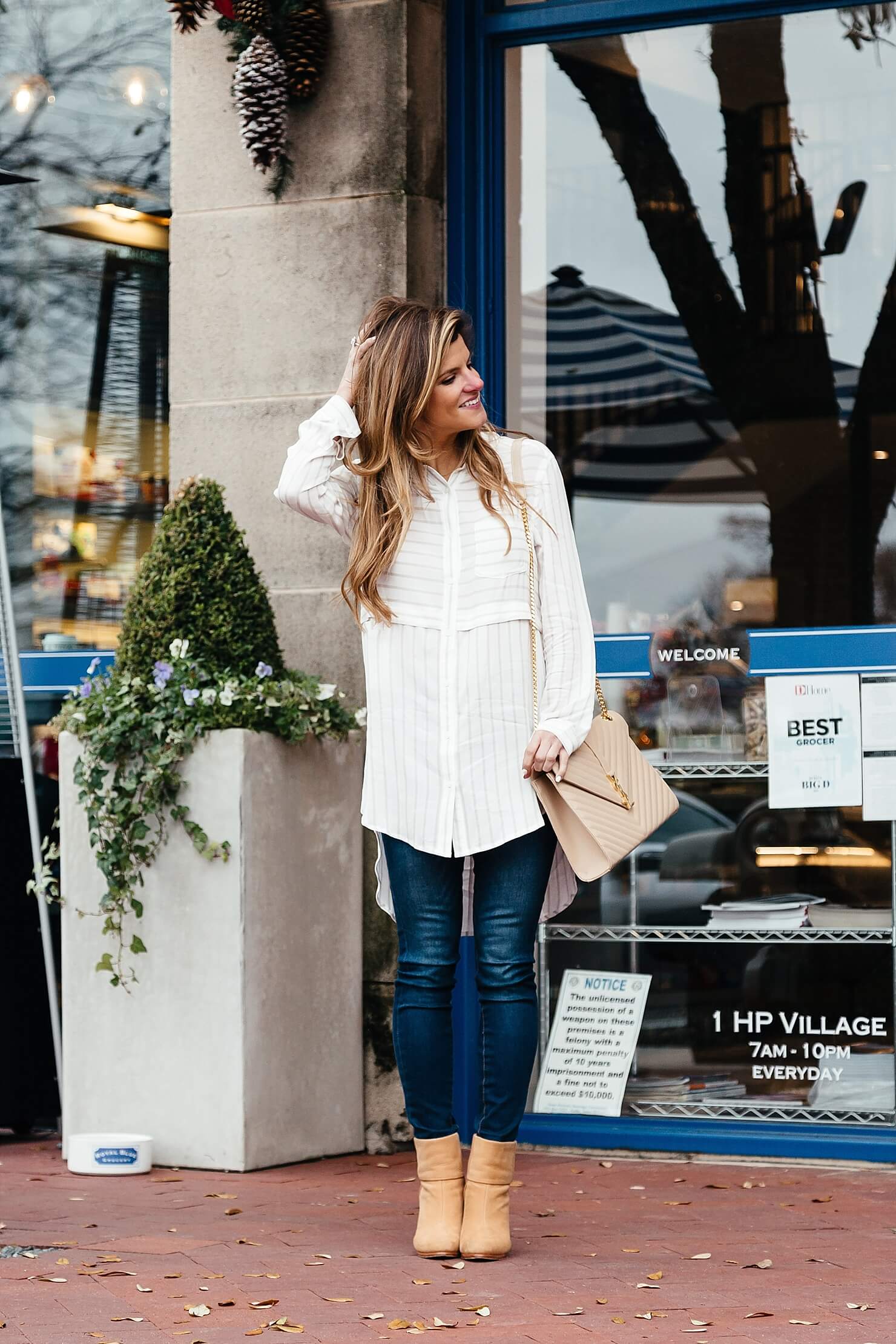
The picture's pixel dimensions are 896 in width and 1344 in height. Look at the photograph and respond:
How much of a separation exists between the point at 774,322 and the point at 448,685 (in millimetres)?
1934

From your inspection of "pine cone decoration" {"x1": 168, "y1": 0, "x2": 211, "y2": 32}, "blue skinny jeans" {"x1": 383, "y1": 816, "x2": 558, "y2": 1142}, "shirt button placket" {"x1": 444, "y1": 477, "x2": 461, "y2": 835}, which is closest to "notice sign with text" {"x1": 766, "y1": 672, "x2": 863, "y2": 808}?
"blue skinny jeans" {"x1": 383, "y1": 816, "x2": 558, "y2": 1142}

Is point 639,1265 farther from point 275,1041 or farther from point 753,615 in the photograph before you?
point 753,615

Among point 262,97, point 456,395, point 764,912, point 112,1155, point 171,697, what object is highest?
point 262,97

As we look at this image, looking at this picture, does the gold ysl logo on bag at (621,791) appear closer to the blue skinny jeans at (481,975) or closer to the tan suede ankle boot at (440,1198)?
the blue skinny jeans at (481,975)

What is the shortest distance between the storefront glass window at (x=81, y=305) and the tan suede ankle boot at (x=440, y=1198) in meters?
2.59

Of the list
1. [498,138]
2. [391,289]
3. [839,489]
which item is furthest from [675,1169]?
[498,138]

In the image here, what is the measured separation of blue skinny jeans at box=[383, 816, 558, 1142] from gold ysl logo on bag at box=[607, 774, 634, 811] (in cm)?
16

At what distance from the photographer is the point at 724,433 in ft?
17.3

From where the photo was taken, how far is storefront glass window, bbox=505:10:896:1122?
5105mm


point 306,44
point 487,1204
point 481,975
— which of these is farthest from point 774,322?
point 487,1204

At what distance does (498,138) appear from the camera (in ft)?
18.1

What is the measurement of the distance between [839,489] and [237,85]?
210 cm

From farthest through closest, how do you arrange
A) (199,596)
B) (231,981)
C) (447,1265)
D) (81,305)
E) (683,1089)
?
(81,305), (683,1089), (199,596), (231,981), (447,1265)

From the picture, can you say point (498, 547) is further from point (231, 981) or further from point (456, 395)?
point (231, 981)
